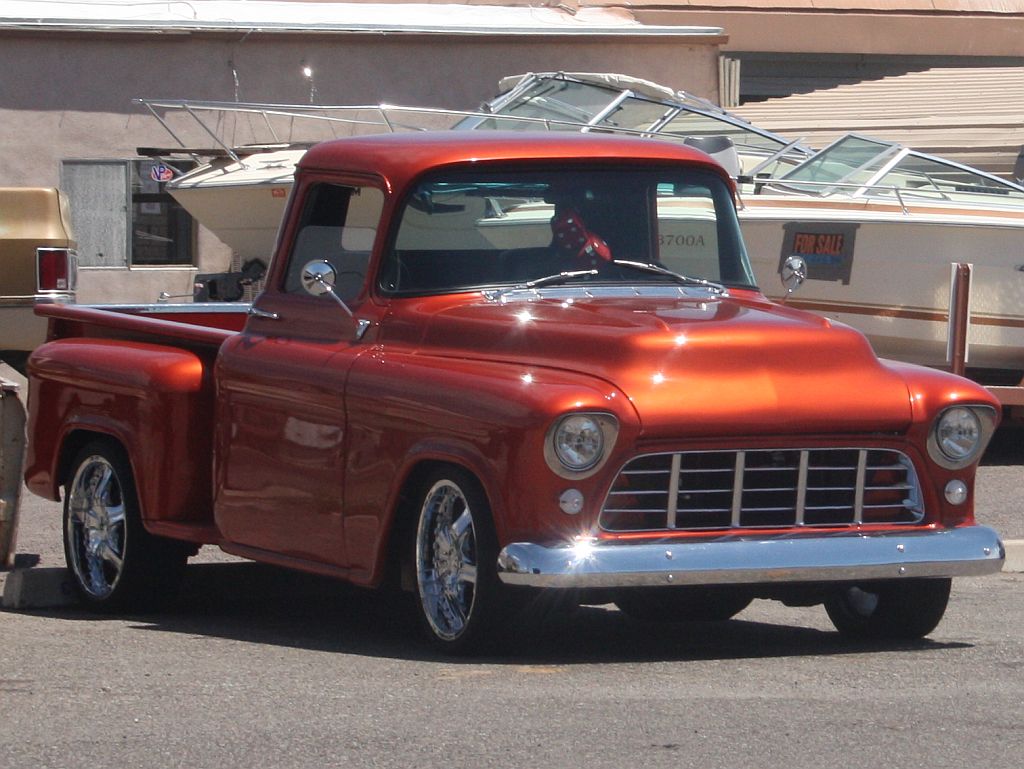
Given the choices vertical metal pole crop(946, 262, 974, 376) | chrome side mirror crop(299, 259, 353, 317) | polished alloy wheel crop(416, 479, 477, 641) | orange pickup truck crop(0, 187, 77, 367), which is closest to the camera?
polished alloy wheel crop(416, 479, 477, 641)

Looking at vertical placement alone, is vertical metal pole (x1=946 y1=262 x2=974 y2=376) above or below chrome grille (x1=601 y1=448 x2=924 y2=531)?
above

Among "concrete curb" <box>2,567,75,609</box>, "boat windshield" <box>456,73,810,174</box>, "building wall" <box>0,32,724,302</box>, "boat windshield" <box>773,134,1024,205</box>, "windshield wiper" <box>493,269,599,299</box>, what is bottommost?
"concrete curb" <box>2,567,75,609</box>

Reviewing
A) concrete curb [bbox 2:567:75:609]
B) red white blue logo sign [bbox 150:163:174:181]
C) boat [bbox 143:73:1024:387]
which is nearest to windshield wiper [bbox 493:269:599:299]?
concrete curb [bbox 2:567:75:609]

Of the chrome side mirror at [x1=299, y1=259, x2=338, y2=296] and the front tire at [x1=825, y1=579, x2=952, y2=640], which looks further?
the chrome side mirror at [x1=299, y1=259, x2=338, y2=296]

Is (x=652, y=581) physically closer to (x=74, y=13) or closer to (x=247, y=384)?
(x=247, y=384)

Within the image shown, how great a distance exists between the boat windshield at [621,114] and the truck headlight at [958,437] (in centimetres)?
870

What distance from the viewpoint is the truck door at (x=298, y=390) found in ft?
21.6

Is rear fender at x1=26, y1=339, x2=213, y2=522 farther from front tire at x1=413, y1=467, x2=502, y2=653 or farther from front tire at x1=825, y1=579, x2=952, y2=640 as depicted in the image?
front tire at x1=825, y1=579, x2=952, y2=640

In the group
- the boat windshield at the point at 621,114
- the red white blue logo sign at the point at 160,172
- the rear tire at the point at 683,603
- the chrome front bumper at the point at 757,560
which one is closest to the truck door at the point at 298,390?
the rear tire at the point at 683,603

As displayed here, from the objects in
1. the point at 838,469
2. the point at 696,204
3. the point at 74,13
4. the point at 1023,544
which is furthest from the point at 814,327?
the point at 74,13

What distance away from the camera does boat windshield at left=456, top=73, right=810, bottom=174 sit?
15.2 m

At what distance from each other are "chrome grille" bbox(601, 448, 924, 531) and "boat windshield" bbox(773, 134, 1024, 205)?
23.8 feet

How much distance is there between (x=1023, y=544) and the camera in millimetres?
8547

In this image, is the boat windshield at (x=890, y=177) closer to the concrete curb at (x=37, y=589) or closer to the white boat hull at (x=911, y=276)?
the white boat hull at (x=911, y=276)
